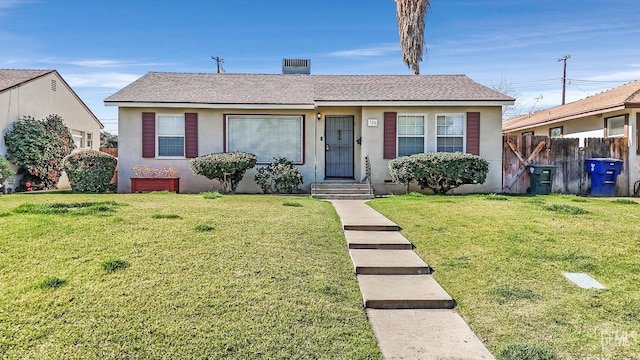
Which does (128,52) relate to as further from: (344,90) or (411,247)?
(411,247)

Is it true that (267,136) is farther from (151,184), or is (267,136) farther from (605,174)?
(605,174)

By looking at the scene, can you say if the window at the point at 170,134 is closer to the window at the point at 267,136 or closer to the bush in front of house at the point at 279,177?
the window at the point at 267,136

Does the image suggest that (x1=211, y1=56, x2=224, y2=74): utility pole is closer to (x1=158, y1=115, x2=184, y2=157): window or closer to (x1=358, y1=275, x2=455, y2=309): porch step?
(x1=158, y1=115, x2=184, y2=157): window

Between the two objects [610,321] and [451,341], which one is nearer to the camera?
[451,341]

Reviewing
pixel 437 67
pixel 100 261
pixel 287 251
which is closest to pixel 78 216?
pixel 100 261

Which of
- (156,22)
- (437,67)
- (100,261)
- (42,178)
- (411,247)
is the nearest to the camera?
(100,261)

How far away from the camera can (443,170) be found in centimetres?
1151

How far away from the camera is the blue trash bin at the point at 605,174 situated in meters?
A: 13.0

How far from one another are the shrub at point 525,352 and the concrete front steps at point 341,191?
8327 mm

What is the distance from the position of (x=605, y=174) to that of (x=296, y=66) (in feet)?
39.6

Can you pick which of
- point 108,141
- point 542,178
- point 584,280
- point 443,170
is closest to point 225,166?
point 443,170

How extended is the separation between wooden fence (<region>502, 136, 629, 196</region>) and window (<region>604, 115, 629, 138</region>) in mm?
572

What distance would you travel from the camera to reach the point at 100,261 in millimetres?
4555

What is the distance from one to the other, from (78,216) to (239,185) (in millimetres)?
6751
